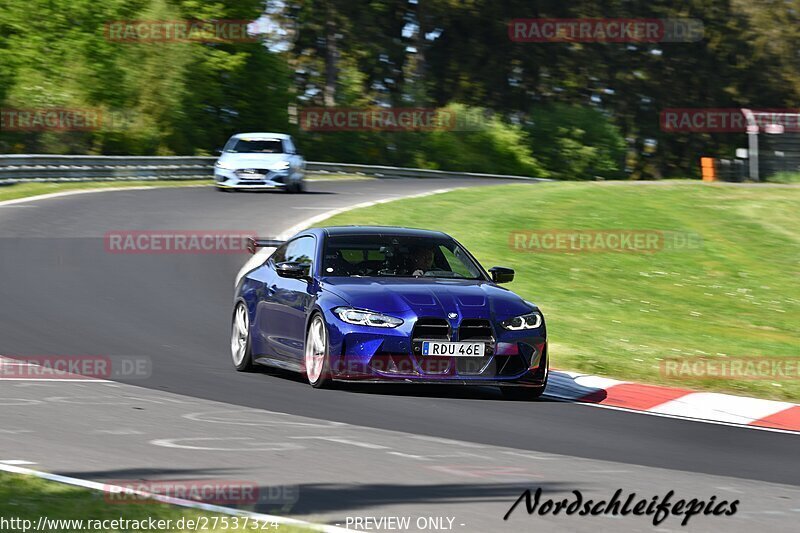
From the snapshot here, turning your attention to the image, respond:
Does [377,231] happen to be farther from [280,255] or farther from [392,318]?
[392,318]

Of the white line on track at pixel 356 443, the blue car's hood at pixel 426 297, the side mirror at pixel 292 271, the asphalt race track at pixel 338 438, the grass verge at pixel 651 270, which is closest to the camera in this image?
the asphalt race track at pixel 338 438

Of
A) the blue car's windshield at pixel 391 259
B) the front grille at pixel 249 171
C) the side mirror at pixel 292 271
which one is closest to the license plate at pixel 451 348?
the blue car's windshield at pixel 391 259

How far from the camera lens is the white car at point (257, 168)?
107 feet

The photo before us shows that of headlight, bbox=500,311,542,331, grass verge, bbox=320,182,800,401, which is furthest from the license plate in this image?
grass verge, bbox=320,182,800,401

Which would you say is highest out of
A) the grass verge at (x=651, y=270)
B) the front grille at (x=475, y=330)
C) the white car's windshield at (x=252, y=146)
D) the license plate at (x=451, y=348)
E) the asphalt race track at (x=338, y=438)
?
the white car's windshield at (x=252, y=146)

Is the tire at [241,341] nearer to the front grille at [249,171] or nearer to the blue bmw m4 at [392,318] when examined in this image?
the blue bmw m4 at [392,318]

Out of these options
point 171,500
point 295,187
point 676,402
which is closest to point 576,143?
point 295,187

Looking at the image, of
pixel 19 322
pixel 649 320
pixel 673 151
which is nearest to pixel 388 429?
pixel 19 322

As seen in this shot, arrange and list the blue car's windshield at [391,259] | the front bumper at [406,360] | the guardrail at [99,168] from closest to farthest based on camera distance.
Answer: the front bumper at [406,360] < the blue car's windshield at [391,259] < the guardrail at [99,168]

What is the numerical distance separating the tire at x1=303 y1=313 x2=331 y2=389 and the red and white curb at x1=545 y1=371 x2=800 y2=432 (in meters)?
2.01

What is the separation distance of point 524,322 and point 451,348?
708 millimetres

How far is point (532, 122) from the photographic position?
6438 centimetres

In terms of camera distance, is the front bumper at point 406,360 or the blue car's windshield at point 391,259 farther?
the blue car's windshield at point 391,259

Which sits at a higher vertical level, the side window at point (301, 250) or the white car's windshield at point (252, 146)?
the white car's windshield at point (252, 146)
